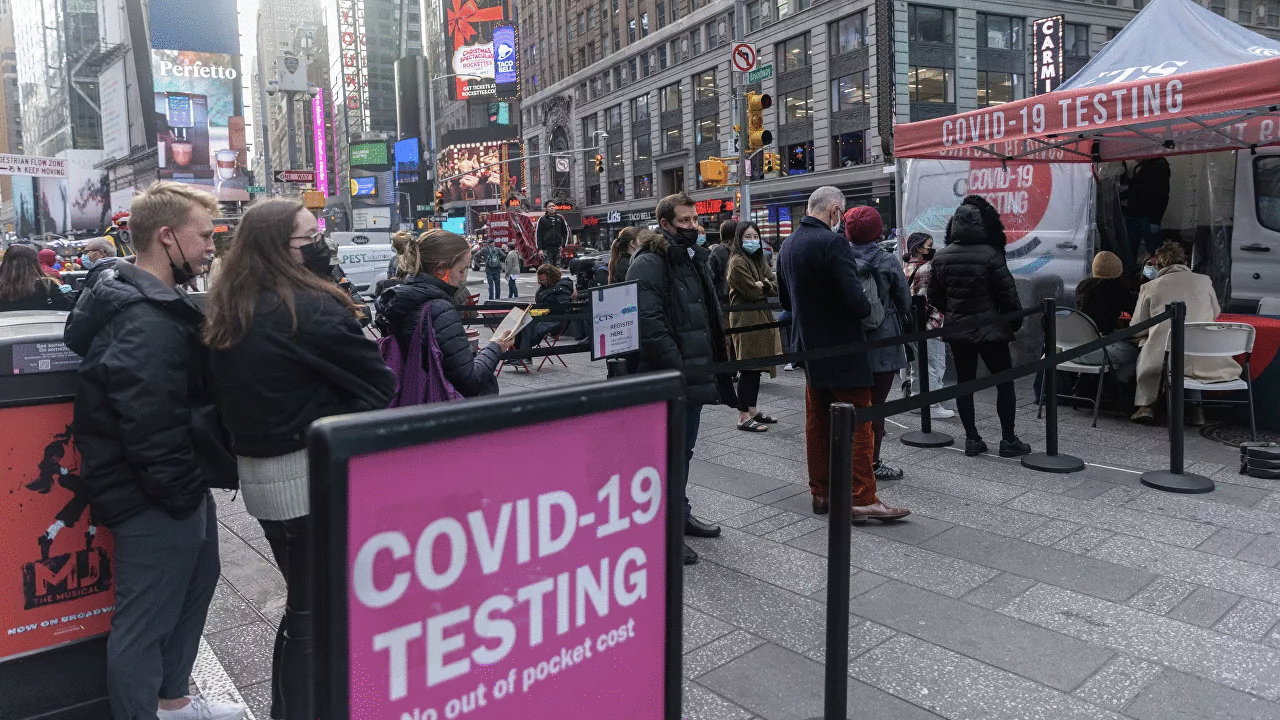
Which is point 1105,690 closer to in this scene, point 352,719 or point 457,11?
point 352,719

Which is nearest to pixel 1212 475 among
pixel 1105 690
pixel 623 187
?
pixel 1105 690

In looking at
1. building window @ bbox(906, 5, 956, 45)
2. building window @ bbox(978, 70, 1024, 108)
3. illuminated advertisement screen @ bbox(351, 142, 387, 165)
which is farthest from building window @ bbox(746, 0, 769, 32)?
illuminated advertisement screen @ bbox(351, 142, 387, 165)

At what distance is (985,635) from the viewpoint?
4070mm

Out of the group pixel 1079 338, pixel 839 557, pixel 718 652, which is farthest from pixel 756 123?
pixel 839 557

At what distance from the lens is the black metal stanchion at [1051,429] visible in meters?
6.69

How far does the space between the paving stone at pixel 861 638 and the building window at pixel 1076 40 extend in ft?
160

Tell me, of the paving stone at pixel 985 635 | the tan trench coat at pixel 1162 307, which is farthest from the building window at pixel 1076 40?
the paving stone at pixel 985 635

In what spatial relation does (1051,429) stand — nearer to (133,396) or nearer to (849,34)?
(133,396)

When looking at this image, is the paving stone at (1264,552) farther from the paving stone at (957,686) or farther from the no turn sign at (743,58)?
the no turn sign at (743,58)

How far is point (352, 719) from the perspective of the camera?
140 cm

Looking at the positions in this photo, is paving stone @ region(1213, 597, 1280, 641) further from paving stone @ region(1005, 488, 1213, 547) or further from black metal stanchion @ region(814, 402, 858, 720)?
black metal stanchion @ region(814, 402, 858, 720)

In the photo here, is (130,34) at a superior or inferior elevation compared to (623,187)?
superior

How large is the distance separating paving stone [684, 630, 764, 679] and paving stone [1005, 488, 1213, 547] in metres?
2.72

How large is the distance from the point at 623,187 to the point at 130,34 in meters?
51.2
